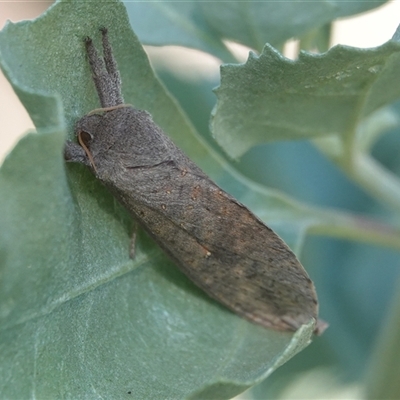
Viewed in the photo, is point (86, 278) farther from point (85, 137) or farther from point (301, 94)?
point (301, 94)

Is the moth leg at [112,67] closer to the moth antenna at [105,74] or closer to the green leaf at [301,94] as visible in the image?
the moth antenna at [105,74]

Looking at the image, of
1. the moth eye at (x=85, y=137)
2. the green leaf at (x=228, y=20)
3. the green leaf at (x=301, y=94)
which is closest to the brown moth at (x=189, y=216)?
the moth eye at (x=85, y=137)

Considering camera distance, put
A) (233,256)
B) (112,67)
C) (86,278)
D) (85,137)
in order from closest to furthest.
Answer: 1. (86,278)
2. (112,67)
3. (85,137)
4. (233,256)

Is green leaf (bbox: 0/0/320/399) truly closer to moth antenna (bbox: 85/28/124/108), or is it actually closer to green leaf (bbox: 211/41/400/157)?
moth antenna (bbox: 85/28/124/108)

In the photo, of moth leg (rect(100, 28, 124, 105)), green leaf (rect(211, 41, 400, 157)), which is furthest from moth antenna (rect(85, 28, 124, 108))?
green leaf (rect(211, 41, 400, 157))

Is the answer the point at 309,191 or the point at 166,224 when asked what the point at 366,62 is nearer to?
the point at 166,224

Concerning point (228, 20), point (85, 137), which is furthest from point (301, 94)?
point (85, 137)
